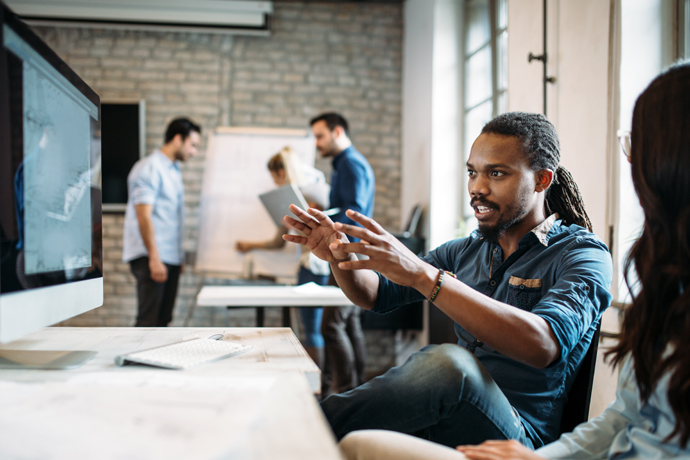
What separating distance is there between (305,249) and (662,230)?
105 inches

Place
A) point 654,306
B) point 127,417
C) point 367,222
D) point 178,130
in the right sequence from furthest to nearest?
point 178,130 < point 367,222 < point 654,306 < point 127,417

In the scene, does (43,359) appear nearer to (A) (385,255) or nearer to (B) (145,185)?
(A) (385,255)

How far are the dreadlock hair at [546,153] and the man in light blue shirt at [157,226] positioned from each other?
7.67 feet

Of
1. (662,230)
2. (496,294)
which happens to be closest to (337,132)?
(496,294)

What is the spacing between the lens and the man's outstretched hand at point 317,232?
1154 millimetres

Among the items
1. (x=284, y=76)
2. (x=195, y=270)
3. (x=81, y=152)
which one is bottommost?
(x=195, y=270)

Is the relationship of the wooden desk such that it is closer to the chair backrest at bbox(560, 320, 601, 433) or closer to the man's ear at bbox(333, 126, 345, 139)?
the chair backrest at bbox(560, 320, 601, 433)

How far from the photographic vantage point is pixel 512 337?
886 mm

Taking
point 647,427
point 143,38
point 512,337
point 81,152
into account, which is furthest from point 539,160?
point 143,38

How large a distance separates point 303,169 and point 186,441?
2962 millimetres

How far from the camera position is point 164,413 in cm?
55

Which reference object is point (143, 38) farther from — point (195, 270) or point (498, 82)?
point (498, 82)

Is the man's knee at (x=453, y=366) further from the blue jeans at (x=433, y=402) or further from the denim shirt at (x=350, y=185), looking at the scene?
the denim shirt at (x=350, y=185)

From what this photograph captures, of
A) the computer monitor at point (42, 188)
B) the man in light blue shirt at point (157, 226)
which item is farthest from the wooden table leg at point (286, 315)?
the computer monitor at point (42, 188)
